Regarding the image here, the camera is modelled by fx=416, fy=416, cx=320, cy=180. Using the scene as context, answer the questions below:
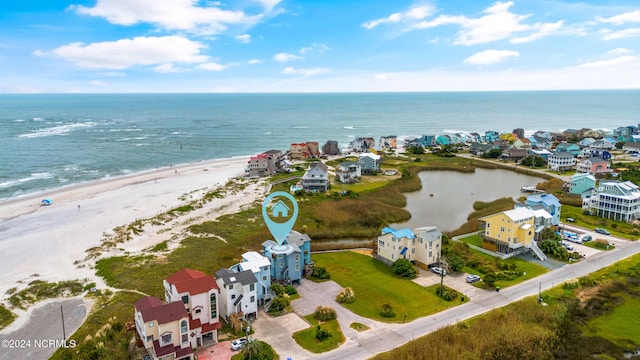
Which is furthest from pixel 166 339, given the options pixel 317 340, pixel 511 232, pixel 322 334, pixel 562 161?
pixel 562 161

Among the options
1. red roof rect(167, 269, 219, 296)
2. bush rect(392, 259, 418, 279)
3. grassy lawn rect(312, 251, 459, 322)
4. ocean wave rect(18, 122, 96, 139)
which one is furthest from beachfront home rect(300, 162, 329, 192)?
ocean wave rect(18, 122, 96, 139)

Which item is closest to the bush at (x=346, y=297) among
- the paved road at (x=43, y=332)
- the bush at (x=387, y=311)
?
the bush at (x=387, y=311)

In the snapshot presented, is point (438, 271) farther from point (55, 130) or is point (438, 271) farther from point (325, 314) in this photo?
point (55, 130)

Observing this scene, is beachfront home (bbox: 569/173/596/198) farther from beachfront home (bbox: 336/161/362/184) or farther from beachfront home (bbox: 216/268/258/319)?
beachfront home (bbox: 216/268/258/319)

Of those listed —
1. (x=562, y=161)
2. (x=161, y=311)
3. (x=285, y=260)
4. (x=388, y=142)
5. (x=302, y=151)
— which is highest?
(x=388, y=142)

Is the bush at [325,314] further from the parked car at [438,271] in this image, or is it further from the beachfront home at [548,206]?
the beachfront home at [548,206]

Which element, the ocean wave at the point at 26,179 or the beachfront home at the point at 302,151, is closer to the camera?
the ocean wave at the point at 26,179
